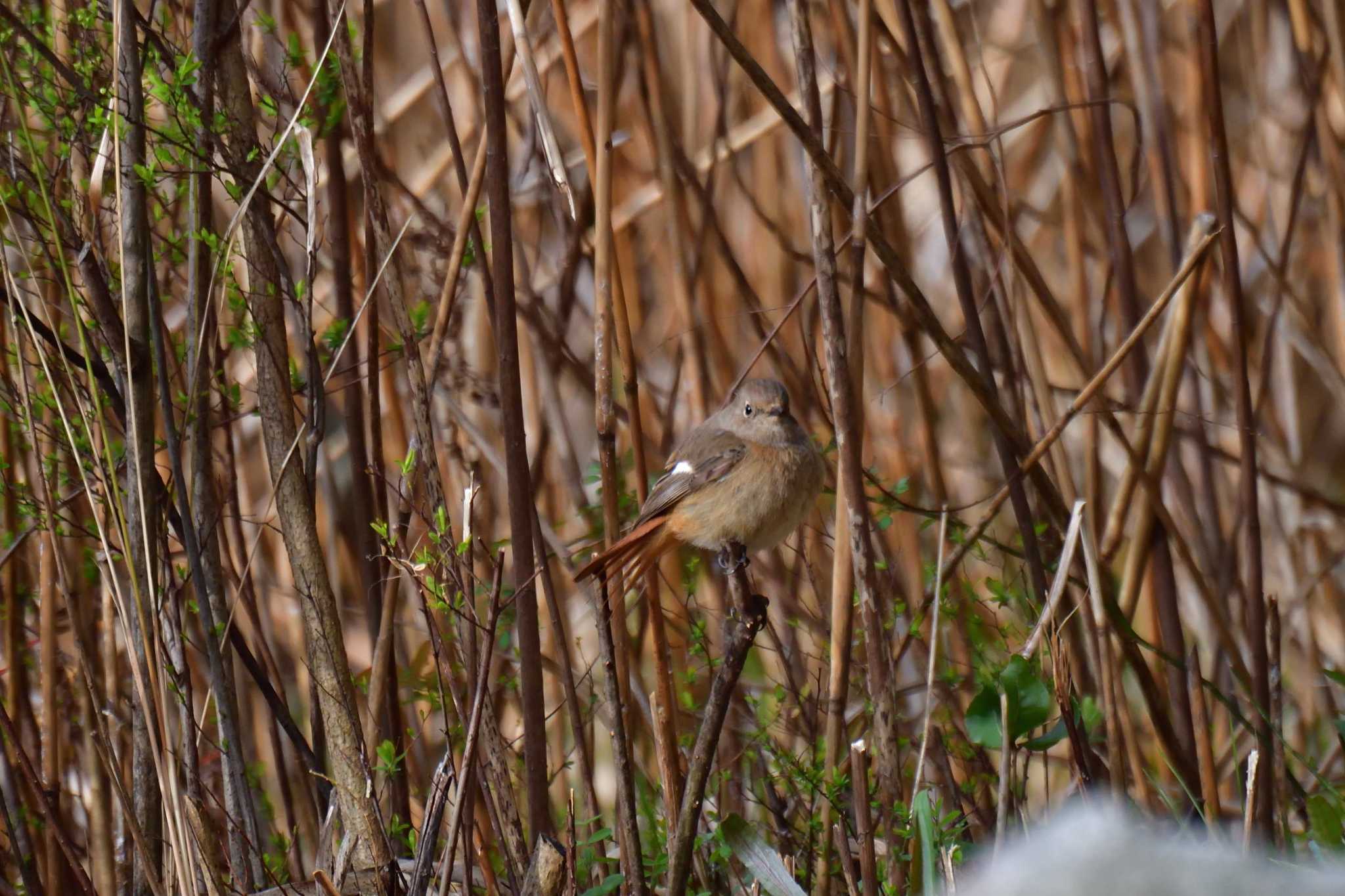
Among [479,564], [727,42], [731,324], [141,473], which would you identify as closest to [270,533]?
[479,564]

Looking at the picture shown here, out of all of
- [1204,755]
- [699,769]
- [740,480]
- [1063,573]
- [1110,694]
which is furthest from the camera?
[740,480]

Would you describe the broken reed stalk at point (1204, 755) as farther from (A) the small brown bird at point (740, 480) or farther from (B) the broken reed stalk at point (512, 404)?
(B) the broken reed stalk at point (512, 404)

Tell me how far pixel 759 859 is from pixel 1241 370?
0.88m

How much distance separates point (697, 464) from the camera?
2049 millimetres

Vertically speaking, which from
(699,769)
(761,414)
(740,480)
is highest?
(761,414)

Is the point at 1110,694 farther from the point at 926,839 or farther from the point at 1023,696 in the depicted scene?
the point at 926,839

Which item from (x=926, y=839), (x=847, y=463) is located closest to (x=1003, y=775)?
(x=926, y=839)

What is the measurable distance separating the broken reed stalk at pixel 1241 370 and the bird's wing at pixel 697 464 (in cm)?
75

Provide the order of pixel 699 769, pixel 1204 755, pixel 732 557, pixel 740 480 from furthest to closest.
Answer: pixel 740 480, pixel 732 557, pixel 1204 755, pixel 699 769

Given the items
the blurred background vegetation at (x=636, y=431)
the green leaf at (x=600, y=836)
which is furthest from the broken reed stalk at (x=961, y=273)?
the green leaf at (x=600, y=836)

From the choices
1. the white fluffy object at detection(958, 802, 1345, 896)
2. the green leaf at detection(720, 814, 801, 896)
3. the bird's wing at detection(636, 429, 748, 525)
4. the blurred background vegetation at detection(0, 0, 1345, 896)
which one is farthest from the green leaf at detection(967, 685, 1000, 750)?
the white fluffy object at detection(958, 802, 1345, 896)

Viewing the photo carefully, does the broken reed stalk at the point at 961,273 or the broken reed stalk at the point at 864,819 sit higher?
the broken reed stalk at the point at 961,273

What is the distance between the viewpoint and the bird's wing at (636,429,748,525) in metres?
1.95

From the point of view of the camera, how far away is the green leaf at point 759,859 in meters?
1.37
